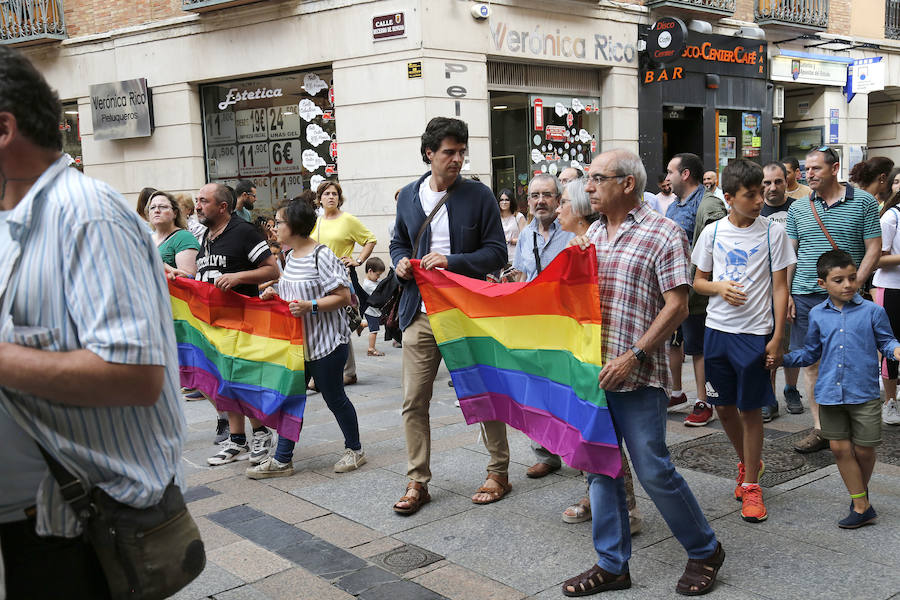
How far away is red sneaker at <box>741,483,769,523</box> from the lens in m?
4.44

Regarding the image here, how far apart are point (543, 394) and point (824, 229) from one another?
3064 mm

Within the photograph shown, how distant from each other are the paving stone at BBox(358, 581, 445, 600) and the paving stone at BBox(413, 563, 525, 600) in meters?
0.04

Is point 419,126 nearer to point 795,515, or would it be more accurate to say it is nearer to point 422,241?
point 422,241

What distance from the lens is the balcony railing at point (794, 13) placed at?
707 inches

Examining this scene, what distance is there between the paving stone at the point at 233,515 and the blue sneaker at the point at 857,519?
10.9 ft

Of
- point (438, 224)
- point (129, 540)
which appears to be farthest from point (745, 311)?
point (129, 540)

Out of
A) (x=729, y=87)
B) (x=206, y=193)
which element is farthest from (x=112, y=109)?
(x=729, y=87)

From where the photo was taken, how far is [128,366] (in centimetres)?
185

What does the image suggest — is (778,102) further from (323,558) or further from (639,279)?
(323,558)

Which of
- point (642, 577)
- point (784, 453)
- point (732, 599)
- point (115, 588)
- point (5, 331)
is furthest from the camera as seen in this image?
point (784, 453)

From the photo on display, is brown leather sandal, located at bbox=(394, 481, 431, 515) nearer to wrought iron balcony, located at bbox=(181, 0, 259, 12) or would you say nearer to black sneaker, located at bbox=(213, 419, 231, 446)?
black sneaker, located at bbox=(213, 419, 231, 446)

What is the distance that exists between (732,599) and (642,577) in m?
0.44

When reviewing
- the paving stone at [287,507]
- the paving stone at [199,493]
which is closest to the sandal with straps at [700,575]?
the paving stone at [287,507]

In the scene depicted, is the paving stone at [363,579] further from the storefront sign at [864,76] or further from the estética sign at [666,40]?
the storefront sign at [864,76]
